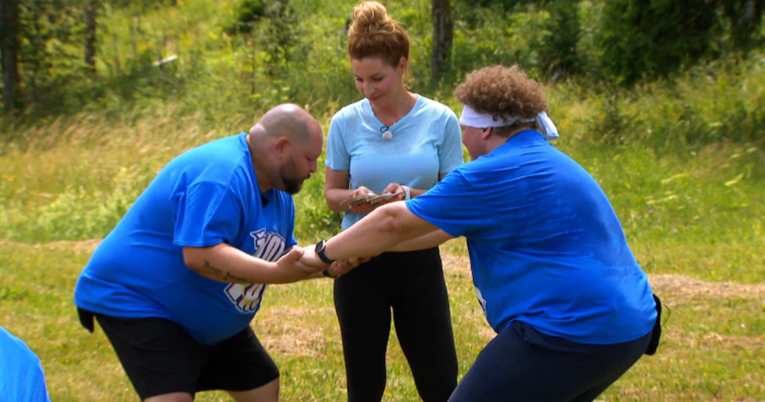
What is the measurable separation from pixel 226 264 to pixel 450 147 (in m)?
1.30

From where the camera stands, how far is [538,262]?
9.33 feet

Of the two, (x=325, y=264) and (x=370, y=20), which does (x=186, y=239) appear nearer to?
(x=325, y=264)

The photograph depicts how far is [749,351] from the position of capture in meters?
5.96

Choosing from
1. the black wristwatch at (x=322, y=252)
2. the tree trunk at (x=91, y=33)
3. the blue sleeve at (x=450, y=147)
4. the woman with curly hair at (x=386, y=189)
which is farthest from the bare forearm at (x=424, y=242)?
the tree trunk at (x=91, y=33)

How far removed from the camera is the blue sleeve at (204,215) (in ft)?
10.1

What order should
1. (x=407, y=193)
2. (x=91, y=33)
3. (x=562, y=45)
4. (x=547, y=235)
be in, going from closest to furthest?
(x=547, y=235) < (x=407, y=193) < (x=562, y=45) < (x=91, y=33)

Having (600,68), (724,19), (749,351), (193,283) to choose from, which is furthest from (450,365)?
(600,68)

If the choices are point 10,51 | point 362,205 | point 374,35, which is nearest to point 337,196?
point 362,205

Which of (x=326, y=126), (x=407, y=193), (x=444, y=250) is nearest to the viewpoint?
(x=407, y=193)

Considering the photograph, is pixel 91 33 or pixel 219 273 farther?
pixel 91 33

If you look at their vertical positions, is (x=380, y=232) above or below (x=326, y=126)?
above

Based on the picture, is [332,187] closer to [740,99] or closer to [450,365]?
[450,365]

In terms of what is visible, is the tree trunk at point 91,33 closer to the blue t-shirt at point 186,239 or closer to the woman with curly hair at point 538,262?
the blue t-shirt at point 186,239

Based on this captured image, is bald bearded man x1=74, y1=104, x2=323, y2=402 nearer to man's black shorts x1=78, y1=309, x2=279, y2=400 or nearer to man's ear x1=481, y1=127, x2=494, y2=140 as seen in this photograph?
man's black shorts x1=78, y1=309, x2=279, y2=400
